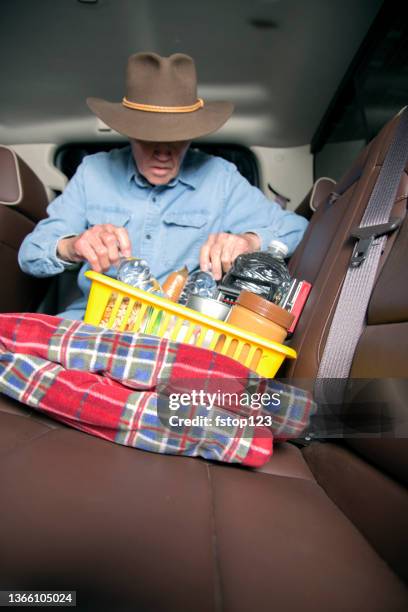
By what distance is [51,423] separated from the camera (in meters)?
0.76

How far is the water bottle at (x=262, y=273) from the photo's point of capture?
1.28 meters

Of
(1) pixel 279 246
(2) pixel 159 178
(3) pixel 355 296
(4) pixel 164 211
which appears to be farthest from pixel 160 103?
(3) pixel 355 296

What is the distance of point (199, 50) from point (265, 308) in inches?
51.7

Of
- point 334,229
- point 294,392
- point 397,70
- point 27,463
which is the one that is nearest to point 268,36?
point 397,70

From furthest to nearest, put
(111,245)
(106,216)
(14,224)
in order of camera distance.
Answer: (14,224)
(106,216)
(111,245)

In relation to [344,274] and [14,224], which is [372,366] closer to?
A: [344,274]

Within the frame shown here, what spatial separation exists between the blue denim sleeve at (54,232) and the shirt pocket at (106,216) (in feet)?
0.13

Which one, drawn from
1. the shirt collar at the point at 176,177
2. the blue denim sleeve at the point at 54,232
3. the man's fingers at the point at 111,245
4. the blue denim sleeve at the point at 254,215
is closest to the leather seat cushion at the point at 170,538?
the man's fingers at the point at 111,245

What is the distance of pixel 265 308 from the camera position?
3.05 feet

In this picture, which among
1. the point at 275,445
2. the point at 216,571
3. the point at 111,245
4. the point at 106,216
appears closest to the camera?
the point at 216,571

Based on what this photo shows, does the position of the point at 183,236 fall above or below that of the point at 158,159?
below

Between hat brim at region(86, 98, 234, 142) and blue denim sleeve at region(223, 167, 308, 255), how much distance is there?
0.38 metres

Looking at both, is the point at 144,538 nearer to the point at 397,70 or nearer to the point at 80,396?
the point at 80,396

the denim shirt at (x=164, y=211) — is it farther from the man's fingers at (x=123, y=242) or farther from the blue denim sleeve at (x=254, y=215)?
the man's fingers at (x=123, y=242)
